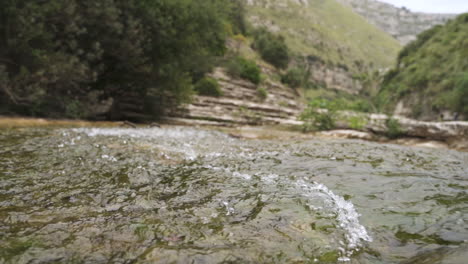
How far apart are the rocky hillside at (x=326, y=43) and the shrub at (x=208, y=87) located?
56707 millimetres

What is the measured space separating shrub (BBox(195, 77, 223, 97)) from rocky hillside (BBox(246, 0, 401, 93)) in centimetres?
5671

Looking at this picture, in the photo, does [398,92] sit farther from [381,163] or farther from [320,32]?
[320,32]

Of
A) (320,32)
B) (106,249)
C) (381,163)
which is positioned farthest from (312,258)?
(320,32)

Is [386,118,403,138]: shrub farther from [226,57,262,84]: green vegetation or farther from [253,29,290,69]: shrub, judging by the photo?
[253,29,290,69]: shrub

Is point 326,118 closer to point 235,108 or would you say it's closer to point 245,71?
point 235,108

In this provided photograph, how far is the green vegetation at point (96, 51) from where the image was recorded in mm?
12727

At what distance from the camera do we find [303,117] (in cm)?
2114

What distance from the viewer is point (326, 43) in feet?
337

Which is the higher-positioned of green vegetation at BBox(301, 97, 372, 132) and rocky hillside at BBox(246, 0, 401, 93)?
rocky hillside at BBox(246, 0, 401, 93)

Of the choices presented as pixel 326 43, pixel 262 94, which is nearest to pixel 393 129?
pixel 262 94

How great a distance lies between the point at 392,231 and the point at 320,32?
11202 cm

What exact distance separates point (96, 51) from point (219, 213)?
49.7 feet

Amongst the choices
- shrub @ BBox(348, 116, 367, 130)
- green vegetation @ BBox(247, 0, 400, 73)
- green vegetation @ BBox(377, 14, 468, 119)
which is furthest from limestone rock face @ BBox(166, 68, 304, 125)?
green vegetation @ BBox(247, 0, 400, 73)

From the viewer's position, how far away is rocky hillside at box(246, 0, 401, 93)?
3494 inches
